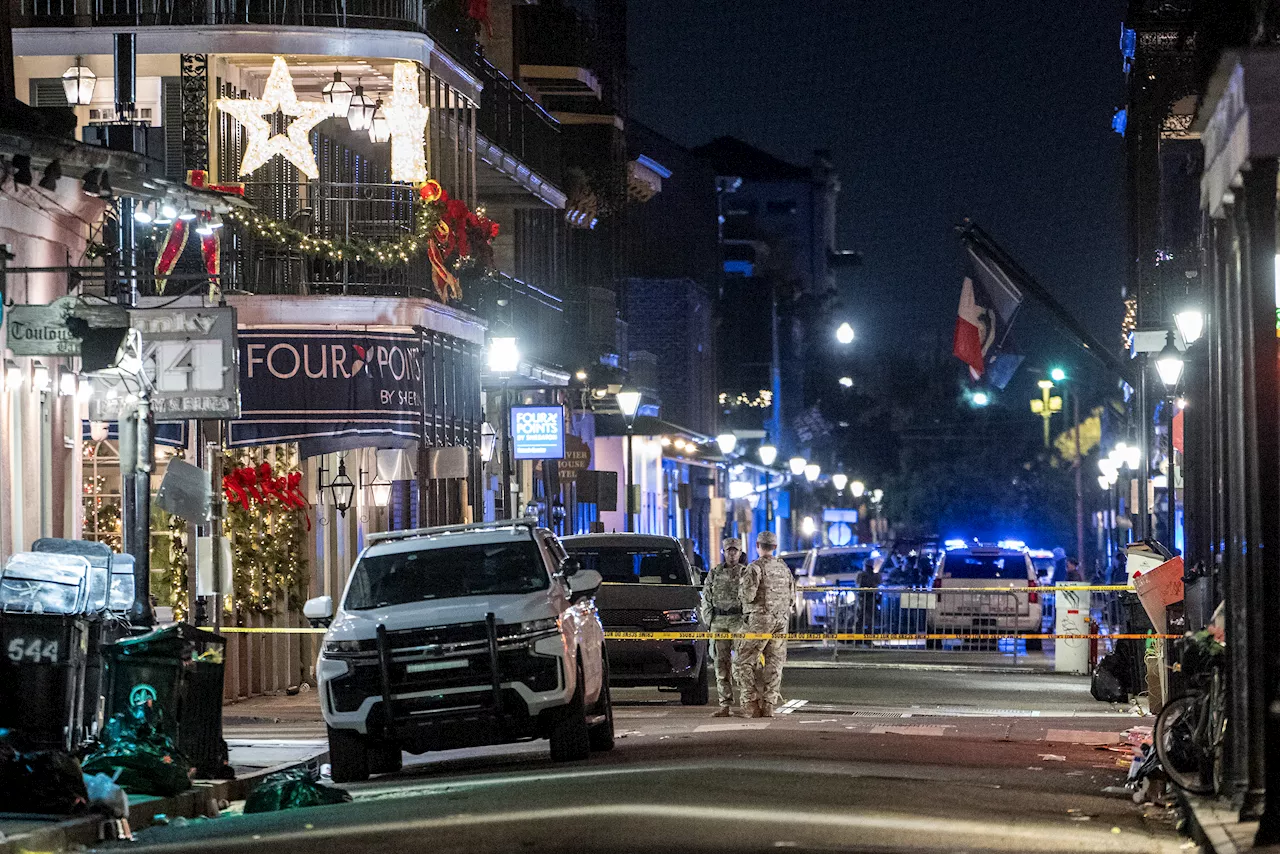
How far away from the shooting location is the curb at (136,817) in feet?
43.7

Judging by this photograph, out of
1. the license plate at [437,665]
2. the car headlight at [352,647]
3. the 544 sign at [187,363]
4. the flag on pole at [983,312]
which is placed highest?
the flag on pole at [983,312]

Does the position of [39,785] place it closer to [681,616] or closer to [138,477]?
[138,477]

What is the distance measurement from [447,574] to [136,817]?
4.38 meters

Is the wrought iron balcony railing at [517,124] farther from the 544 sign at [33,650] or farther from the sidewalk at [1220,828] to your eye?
the sidewalk at [1220,828]

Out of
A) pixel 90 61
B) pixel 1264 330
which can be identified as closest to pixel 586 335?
pixel 90 61

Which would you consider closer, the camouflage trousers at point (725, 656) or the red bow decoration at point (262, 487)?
the camouflage trousers at point (725, 656)

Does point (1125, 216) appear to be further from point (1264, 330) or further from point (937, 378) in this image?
point (937, 378)

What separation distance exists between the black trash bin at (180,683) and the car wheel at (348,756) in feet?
3.29

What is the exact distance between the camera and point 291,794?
51.0 ft

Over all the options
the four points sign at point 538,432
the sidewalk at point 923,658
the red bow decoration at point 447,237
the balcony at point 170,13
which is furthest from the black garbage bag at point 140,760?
the four points sign at point 538,432

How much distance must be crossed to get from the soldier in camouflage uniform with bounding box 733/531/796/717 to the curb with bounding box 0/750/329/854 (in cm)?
630

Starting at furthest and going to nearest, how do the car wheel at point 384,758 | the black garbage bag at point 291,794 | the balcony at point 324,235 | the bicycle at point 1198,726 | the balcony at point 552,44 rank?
the balcony at point 552,44 → the balcony at point 324,235 → the car wheel at point 384,758 → the black garbage bag at point 291,794 → the bicycle at point 1198,726

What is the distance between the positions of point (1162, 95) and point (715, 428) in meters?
32.2

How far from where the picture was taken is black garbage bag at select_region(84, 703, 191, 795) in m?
15.6
